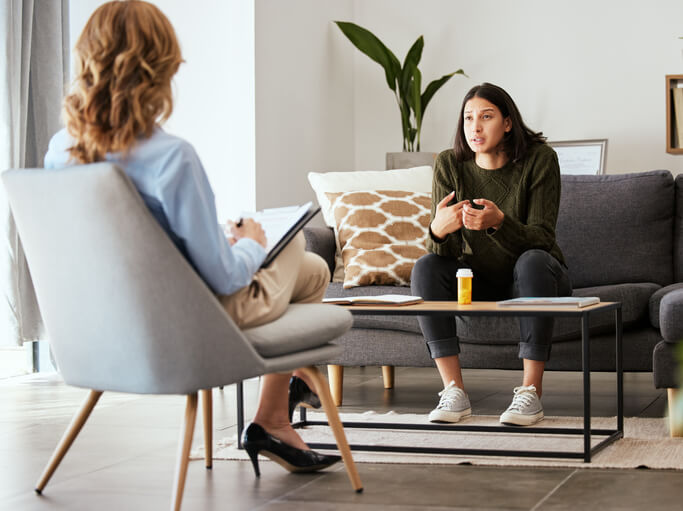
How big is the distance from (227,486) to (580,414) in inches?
49.3

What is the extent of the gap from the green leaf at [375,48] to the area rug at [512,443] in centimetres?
224

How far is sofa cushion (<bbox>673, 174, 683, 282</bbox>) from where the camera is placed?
3.28 meters

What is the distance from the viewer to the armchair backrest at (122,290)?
158 centimetres

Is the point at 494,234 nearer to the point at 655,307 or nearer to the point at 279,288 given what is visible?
the point at 655,307

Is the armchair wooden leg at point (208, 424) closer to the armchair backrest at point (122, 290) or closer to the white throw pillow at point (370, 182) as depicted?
the armchair backrest at point (122, 290)

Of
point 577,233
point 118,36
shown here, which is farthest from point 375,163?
point 118,36

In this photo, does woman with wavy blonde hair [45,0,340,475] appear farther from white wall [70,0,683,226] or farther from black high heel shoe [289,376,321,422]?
white wall [70,0,683,226]

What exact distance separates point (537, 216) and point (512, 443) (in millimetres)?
720

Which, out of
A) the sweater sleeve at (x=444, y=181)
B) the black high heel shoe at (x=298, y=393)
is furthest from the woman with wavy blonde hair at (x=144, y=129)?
the sweater sleeve at (x=444, y=181)

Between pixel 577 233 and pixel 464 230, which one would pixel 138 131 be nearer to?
pixel 464 230

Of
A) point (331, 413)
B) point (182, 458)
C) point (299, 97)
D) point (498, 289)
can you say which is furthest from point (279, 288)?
point (299, 97)

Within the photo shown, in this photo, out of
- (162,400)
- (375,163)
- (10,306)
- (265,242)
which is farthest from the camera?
(375,163)

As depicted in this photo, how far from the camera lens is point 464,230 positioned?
2.80 meters

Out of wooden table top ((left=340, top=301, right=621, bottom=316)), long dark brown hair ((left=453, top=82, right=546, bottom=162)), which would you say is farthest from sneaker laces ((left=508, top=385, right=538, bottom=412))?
long dark brown hair ((left=453, top=82, right=546, bottom=162))
